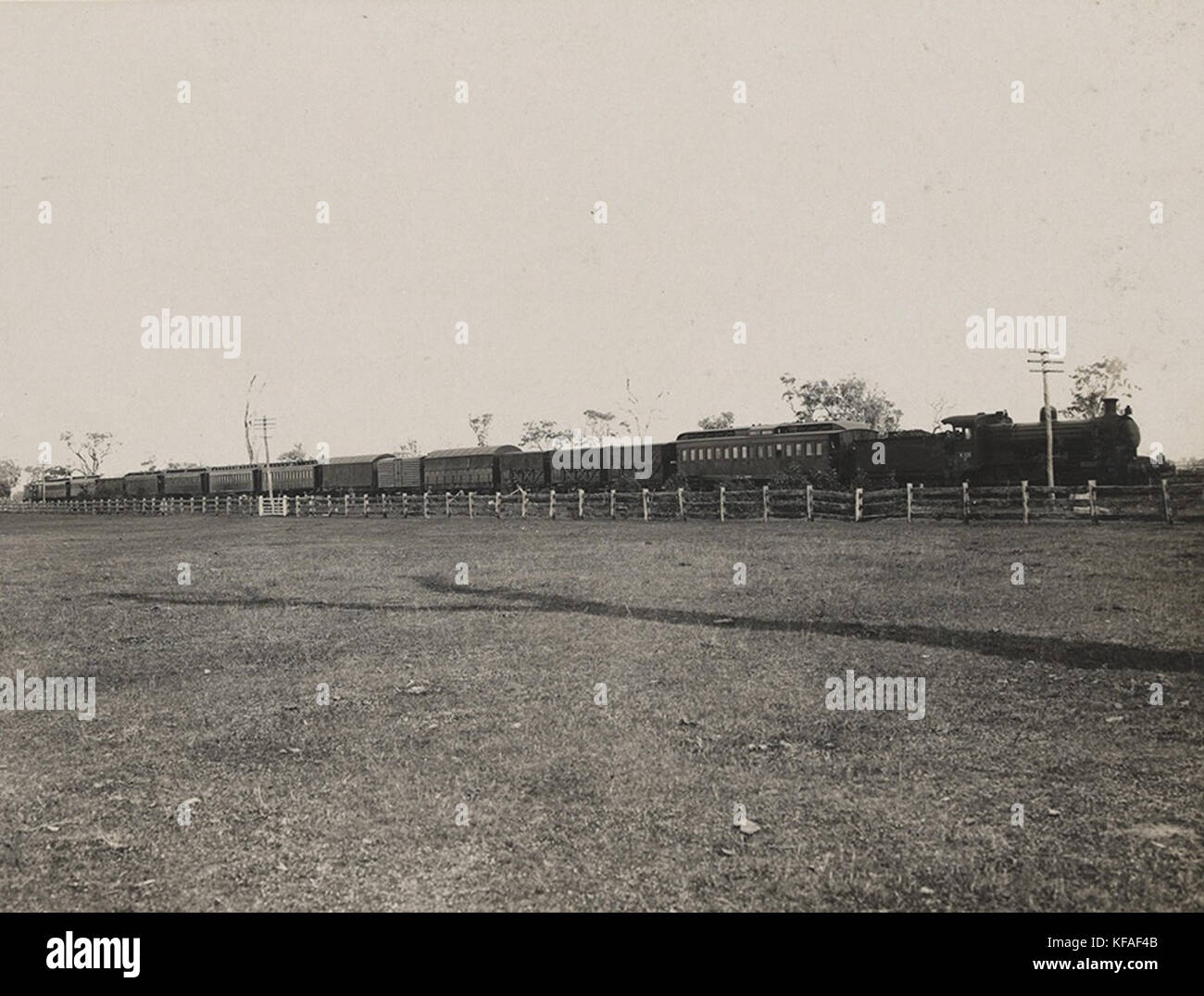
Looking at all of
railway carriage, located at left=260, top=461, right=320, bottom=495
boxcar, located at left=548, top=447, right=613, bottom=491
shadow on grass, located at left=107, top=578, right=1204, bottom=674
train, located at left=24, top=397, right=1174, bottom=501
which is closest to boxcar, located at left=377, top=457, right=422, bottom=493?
train, located at left=24, top=397, right=1174, bottom=501

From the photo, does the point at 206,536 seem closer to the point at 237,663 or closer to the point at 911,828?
the point at 237,663

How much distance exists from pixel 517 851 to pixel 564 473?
3888 centimetres

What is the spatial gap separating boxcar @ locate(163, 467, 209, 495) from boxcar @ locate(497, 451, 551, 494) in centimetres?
2961

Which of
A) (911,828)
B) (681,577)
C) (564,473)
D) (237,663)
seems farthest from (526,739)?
(564,473)

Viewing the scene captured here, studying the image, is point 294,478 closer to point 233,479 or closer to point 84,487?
point 233,479

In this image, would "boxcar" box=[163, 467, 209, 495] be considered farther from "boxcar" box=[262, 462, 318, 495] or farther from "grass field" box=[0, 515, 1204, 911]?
"grass field" box=[0, 515, 1204, 911]

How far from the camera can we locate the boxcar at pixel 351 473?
55125 millimetres

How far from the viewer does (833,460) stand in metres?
33.6

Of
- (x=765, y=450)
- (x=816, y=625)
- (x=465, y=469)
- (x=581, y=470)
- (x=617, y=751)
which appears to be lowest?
(x=617, y=751)

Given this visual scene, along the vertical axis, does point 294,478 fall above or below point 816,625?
above

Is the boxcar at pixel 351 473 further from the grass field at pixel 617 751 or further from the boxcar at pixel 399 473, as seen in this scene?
the grass field at pixel 617 751

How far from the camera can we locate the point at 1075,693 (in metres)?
7.04

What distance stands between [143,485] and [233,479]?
41.9 ft

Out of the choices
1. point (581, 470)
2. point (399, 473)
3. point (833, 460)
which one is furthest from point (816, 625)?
point (399, 473)
